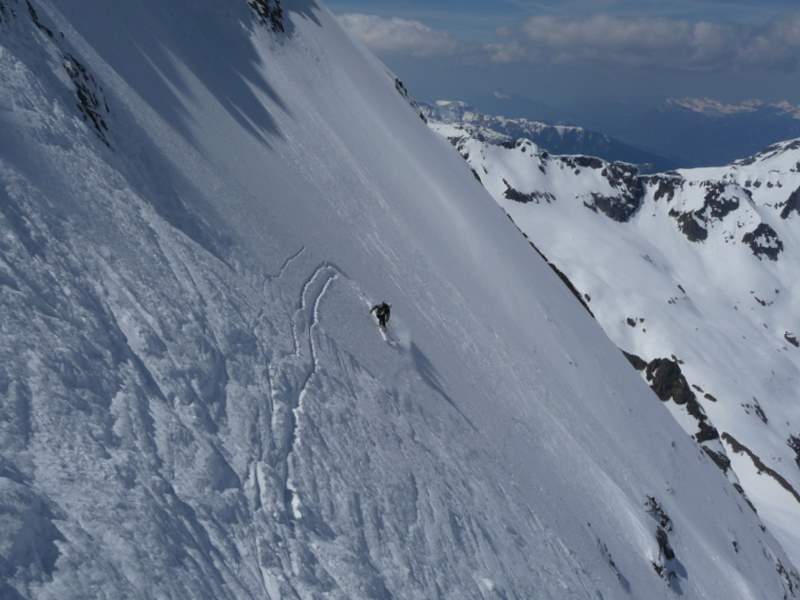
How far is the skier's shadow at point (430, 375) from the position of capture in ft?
57.8

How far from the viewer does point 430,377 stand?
18.0 m

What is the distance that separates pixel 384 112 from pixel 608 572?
29363 mm

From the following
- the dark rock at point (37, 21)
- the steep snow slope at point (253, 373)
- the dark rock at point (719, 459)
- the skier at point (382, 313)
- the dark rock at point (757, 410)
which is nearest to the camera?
the steep snow slope at point (253, 373)

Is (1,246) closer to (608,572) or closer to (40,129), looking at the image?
(40,129)

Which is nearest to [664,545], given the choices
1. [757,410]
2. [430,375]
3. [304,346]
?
[430,375]

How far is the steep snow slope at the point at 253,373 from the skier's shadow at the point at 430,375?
0.12 metres

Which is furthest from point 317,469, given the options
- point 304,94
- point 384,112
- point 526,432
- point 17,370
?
point 384,112

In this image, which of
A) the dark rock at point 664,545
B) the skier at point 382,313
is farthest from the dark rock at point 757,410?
the skier at point 382,313

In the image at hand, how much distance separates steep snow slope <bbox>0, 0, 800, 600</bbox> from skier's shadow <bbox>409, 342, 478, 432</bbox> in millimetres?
116

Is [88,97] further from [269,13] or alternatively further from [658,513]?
[658,513]

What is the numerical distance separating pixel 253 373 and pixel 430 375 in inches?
285

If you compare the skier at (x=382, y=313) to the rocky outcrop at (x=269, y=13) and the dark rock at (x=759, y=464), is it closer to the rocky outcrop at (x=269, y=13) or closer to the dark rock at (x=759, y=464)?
the rocky outcrop at (x=269, y=13)

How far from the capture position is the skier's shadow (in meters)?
17.6

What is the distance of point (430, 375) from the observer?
18.1m
